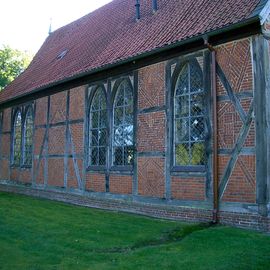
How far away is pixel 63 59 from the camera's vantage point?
56.4ft

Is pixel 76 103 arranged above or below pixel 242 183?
above

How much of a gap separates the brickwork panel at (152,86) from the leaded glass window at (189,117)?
0.50 metres

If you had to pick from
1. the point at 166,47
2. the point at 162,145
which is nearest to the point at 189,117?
the point at 162,145

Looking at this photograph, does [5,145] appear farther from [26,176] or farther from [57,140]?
[57,140]

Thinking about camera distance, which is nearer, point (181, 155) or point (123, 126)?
point (181, 155)

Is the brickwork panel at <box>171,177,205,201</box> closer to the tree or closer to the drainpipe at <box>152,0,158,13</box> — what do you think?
the drainpipe at <box>152,0,158,13</box>

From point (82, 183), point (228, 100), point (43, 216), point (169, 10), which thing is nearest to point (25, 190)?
point (82, 183)

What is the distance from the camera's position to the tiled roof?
996 cm

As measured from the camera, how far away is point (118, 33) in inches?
570

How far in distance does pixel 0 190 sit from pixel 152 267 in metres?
14.7

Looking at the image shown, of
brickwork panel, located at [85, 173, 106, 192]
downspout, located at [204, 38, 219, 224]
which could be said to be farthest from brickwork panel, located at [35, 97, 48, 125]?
downspout, located at [204, 38, 219, 224]

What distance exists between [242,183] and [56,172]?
8173 millimetres

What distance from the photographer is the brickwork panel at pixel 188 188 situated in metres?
9.62

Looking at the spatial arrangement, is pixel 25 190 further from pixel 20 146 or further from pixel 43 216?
pixel 43 216
